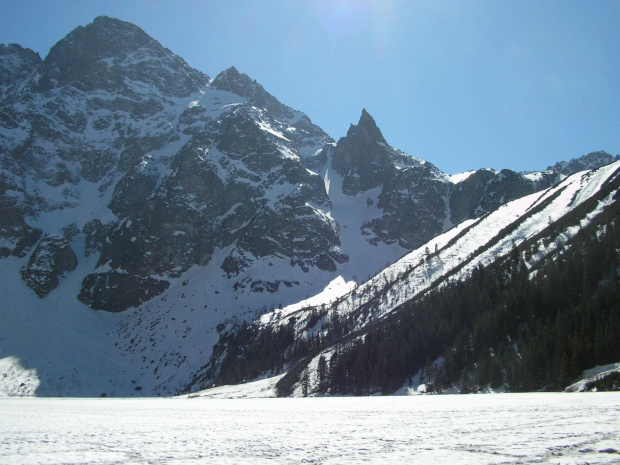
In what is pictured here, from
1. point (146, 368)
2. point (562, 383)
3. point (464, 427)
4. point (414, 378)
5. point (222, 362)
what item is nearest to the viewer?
point (464, 427)

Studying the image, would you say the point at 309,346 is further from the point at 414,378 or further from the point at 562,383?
the point at 562,383

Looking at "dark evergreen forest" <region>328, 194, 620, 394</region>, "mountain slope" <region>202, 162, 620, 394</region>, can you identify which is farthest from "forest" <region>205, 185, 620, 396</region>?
"mountain slope" <region>202, 162, 620, 394</region>

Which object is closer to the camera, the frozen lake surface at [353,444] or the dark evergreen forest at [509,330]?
the frozen lake surface at [353,444]

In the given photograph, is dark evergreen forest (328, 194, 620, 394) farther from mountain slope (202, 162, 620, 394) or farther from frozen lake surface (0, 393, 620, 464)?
frozen lake surface (0, 393, 620, 464)

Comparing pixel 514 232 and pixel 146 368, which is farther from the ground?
pixel 514 232

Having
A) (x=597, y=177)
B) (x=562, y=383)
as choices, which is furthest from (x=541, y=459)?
(x=597, y=177)

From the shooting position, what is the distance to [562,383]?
183 ft

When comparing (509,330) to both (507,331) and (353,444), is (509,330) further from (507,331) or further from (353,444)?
(353,444)

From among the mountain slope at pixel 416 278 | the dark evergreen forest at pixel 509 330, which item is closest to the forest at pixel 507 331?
the dark evergreen forest at pixel 509 330

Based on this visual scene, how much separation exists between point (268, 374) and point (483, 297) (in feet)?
269

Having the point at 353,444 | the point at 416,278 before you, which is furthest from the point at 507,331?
the point at 353,444

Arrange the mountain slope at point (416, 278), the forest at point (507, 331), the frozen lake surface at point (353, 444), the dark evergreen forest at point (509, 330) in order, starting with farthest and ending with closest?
the mountain slope at point (416, 278)
the forest at point (507, 331)
the dark evergreen forest at point (509, 330)
the frozen lake surface at point (353, 444)

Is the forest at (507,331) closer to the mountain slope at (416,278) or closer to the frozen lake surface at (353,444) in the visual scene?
the mountain slope at (416,278)

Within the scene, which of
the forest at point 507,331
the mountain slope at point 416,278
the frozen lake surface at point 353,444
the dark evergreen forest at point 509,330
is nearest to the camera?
the frozen lake surface at point 353,444
